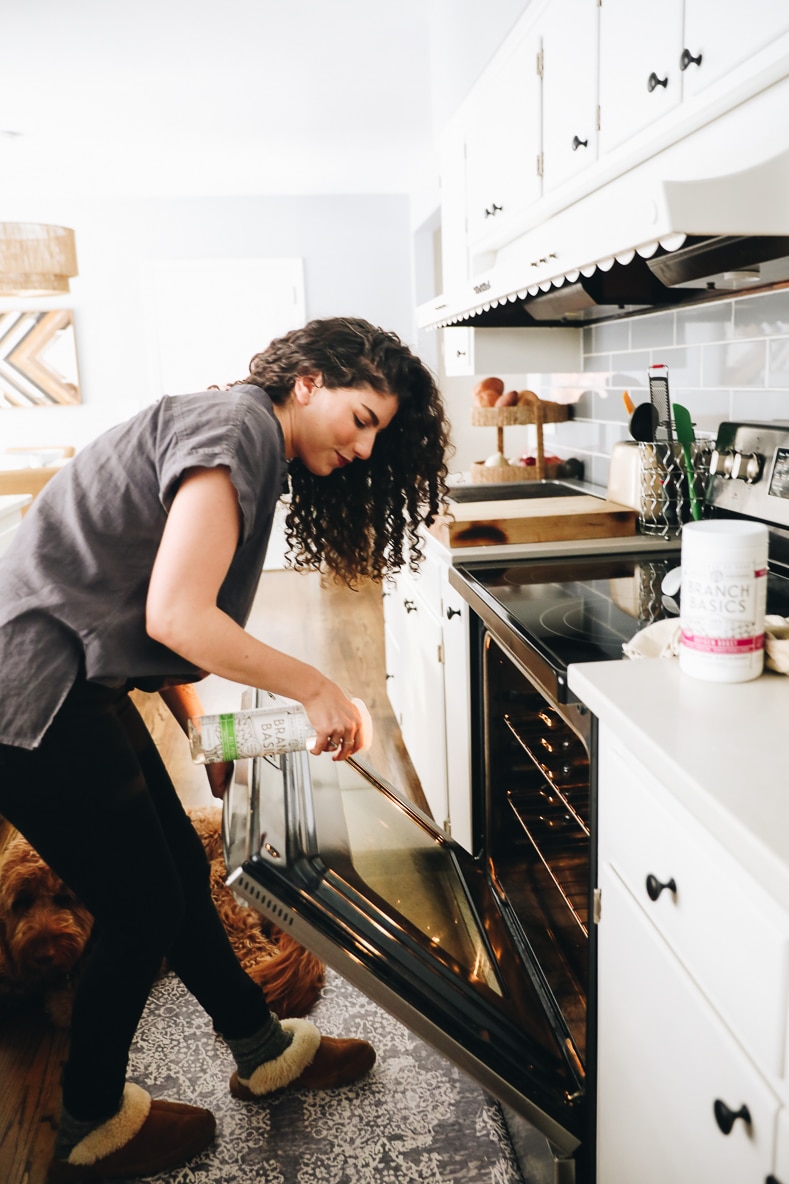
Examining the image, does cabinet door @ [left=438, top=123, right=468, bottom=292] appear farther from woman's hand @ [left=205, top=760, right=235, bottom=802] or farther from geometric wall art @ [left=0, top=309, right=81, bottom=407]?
geometric wall art @ [left=0, top=309, right=81, bottom=407]

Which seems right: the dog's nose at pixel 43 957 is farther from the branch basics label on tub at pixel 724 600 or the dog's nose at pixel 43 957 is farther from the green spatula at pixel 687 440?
the green spatula at pixel 687 440

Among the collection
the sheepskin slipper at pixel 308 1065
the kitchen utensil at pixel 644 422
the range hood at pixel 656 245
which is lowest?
the sheepskin slipper at pixel 308 1065

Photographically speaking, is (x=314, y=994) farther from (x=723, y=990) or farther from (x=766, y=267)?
(x=766, y=267)

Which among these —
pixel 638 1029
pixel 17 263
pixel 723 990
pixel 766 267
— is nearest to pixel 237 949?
pixel 638 1029

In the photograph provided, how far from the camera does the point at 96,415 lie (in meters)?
6.29

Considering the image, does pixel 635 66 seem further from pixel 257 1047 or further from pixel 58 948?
pixel 58 948

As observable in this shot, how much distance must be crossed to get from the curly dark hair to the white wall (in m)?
4.89

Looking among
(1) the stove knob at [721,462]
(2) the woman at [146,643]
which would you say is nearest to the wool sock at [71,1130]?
(2) the woman at [146,643]

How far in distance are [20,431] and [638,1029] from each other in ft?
20.2

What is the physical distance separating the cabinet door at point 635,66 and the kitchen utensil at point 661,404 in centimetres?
52

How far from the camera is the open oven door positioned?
1.06m

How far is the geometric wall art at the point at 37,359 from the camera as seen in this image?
6.05 m

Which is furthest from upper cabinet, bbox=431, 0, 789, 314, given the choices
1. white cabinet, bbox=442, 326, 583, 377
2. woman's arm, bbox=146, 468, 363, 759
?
woman's arm, bbox=146, 468, 363, 759

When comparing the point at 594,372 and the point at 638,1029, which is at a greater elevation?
the point at 594,372
